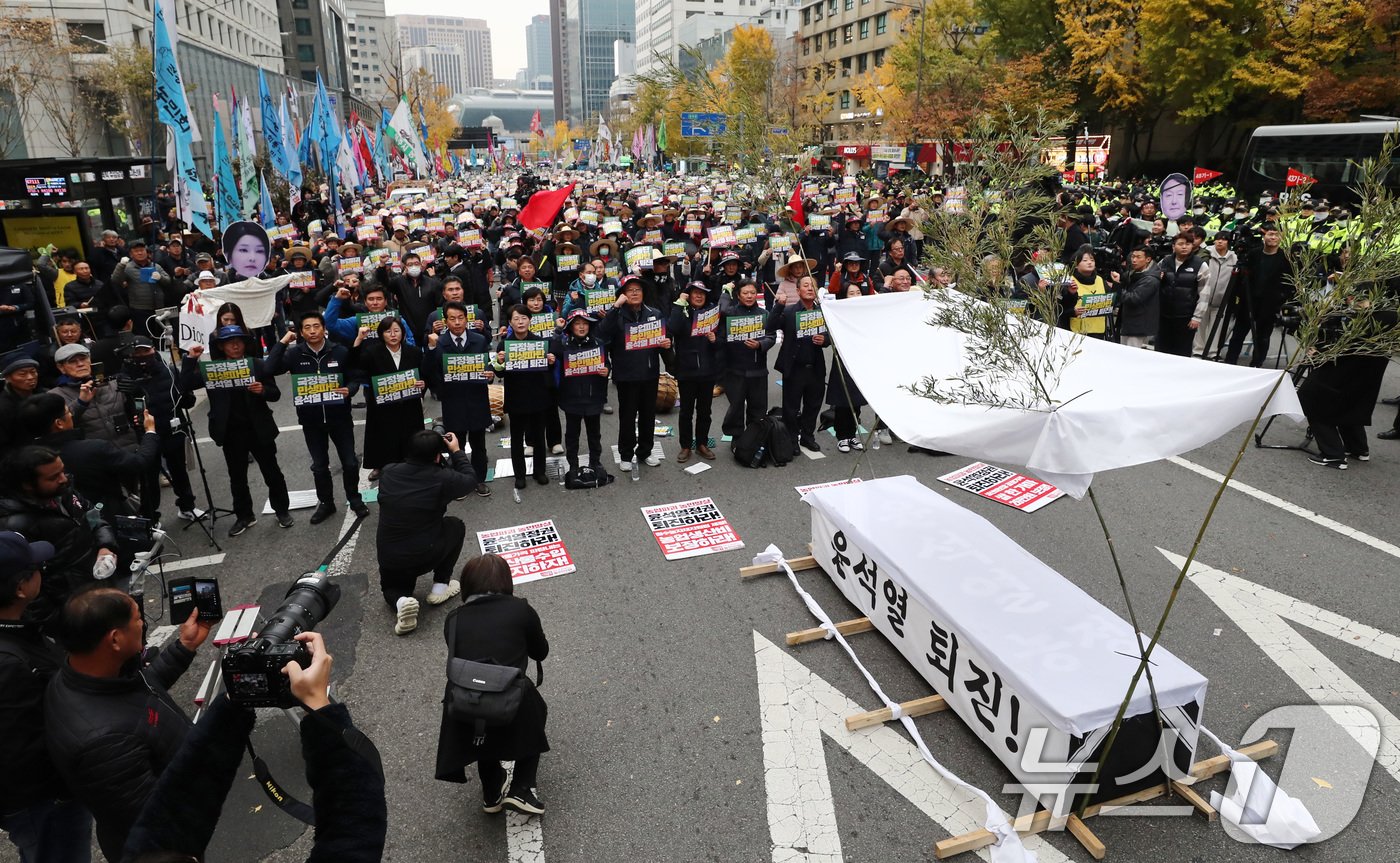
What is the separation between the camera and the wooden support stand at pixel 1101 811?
13.9ft

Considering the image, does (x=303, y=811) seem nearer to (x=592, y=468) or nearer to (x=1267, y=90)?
(x=592, y=468)

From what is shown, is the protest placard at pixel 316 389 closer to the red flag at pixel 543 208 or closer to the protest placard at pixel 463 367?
the protest placard at pixel 463 367

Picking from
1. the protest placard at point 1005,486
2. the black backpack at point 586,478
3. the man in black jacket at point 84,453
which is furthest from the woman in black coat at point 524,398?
the protest placard at point 1005,486

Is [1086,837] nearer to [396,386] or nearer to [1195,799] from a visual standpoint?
[1195,799]

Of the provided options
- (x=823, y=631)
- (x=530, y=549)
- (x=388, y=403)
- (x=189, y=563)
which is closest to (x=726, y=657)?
(x=823, y=631)

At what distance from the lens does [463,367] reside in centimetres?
857

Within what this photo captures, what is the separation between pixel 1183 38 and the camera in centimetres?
3712

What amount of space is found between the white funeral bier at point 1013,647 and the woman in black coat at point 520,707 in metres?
2.58

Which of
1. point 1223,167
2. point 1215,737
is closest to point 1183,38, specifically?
point 1223,167

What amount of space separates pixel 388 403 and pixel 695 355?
3457 millimetres

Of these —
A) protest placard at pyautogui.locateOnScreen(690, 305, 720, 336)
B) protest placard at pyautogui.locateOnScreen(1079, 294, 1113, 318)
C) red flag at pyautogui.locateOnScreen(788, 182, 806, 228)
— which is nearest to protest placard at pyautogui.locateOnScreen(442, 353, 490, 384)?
protest placard at pyautogui.locateOnScreen(690, 305, 720, 336)

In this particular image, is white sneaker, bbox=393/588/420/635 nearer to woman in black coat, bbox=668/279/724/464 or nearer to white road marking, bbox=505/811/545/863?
white road marking, bbox=505/811/545/863

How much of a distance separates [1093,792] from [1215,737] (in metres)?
1.19

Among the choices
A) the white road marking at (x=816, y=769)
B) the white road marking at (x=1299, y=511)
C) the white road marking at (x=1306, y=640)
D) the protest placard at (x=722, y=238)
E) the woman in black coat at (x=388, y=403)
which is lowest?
the white road marking at (x=816, y=769)
